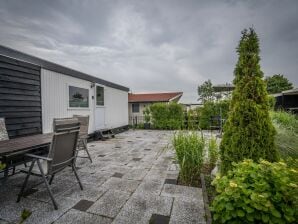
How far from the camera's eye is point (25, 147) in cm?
215

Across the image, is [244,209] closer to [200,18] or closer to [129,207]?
[129,207]

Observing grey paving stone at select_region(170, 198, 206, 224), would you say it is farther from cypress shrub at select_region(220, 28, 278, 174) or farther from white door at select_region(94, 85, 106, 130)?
white door at select_region(94, 85, 106, 130)

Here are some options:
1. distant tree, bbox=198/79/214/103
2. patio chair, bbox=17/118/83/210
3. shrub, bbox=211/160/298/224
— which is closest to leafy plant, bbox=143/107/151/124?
patio chair, bbox=17/118/83/210

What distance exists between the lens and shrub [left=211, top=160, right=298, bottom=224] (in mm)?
1125

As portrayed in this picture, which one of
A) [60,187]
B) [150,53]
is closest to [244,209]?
[60,187]

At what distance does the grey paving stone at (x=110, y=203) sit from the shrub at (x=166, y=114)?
7487 mm

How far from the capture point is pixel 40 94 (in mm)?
4434

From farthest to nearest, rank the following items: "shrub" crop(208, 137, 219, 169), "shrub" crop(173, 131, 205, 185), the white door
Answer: the white door < "shrub" crop(208, 137, 219, 169) < "shrub" crop(173, 131, 205, 185)

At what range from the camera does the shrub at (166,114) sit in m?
9.79

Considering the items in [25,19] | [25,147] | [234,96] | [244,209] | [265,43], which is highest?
[25,19]

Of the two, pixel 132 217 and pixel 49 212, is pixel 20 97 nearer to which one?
pixel 49 212

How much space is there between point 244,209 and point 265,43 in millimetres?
7327

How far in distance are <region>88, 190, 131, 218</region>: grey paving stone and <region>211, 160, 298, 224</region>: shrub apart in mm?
1225

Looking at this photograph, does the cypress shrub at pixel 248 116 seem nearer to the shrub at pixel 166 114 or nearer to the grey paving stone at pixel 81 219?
the grey paving stone at pixel 81 219
